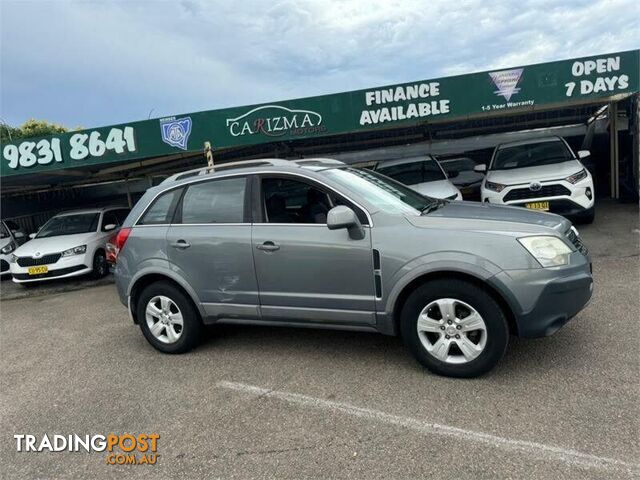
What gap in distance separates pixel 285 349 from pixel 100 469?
1.93 m

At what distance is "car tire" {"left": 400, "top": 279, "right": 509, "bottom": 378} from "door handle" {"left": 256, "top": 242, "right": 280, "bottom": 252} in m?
1.18

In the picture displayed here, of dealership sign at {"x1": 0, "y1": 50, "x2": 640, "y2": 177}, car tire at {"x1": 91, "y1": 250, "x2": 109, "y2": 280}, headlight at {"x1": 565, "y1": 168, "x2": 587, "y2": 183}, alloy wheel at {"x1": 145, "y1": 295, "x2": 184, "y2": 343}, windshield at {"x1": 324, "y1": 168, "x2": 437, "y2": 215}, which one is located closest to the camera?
windshield at {"x1": 324, "y1": 168, "x2": 437, "y2": 215}

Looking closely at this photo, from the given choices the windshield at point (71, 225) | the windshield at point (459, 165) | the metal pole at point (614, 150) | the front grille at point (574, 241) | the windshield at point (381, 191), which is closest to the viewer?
the front grille at point (574, 241)

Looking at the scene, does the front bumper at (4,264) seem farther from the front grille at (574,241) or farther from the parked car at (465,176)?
the front grille at (574,241)

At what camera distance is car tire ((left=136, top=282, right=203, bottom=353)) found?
4.55m

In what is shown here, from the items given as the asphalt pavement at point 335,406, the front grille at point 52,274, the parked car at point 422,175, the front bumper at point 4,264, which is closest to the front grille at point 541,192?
the parked car at point 422,175

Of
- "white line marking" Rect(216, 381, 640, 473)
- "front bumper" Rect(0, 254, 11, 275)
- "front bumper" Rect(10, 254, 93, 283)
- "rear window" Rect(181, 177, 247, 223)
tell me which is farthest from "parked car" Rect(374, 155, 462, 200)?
"front bumper" Rect(0, 254, 11, 275)

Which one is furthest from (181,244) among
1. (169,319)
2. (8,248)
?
(8,248)

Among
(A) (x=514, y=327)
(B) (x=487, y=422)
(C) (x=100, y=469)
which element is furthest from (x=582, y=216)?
(C) (x=100, y=469)

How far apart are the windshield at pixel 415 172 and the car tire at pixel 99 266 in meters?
6.05

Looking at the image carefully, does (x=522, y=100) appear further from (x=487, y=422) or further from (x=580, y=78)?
(x=487, y=422)

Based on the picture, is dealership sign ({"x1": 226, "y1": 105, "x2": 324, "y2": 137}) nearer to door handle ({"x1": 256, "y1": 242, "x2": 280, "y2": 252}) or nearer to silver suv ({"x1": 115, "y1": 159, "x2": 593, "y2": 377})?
silver suv ({"x1": 115, "y1": 159, "x2": 593, "y2": 377})

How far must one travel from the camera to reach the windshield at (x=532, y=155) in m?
9.08

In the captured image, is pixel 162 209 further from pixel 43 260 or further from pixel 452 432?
pixel 43 260
